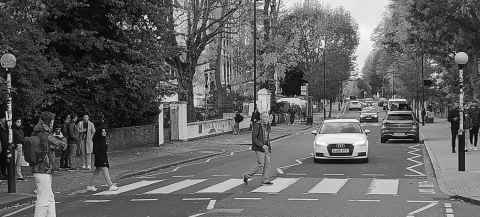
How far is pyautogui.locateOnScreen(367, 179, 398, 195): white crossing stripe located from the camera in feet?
47.4

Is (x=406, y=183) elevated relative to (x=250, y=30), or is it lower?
lower

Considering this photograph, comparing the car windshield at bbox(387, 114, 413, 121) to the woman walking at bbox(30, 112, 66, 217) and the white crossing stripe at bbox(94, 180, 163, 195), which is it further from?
the woman walking at bbox(30, 112, 66, 217)

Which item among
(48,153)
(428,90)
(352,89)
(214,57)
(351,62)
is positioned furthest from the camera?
(352,89)

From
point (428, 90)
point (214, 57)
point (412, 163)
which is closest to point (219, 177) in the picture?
point (412, 163)

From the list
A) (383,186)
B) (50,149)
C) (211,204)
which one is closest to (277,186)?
(383,186)

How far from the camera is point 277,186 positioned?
15.5m

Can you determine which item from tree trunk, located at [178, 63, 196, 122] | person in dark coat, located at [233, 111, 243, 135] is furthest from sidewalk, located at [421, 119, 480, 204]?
person in dark coat, located at [233, 111, 243, 135]

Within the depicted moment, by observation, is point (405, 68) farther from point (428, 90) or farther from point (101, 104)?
point (101, 104)

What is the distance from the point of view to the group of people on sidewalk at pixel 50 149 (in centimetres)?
1041

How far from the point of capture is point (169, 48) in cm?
2933

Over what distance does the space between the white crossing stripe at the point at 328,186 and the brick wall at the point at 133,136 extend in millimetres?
13873

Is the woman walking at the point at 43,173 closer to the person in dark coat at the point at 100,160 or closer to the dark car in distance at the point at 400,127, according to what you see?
the person in dark coat at the point at 100,160

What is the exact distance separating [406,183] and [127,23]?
15.2 m

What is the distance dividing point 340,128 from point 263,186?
8324 mm
